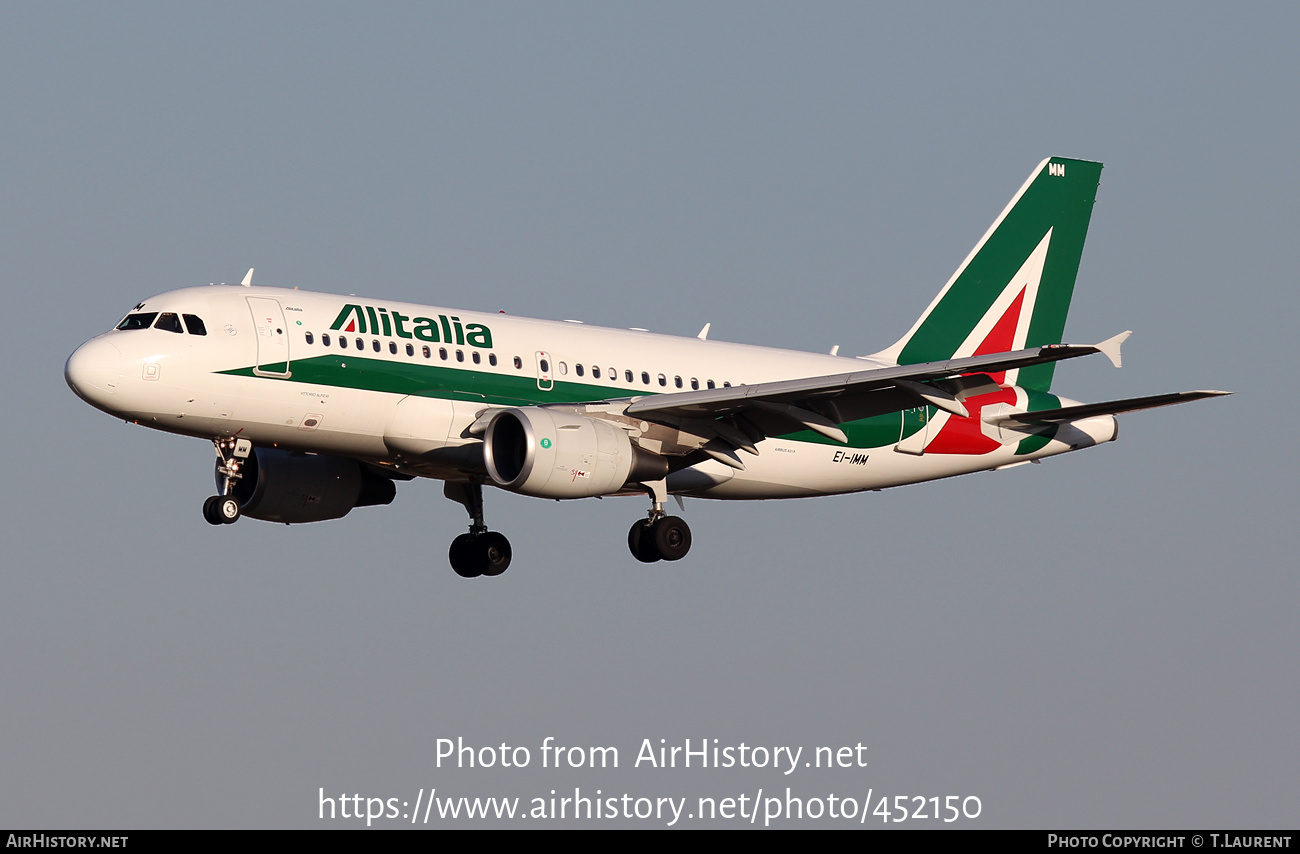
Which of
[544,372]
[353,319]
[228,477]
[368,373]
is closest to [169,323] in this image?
[228,477]

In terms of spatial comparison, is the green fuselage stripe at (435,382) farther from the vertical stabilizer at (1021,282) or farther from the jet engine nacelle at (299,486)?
the vertical stabilizer at (1021,282)

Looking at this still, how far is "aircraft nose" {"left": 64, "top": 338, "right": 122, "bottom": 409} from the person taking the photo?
33.2 m

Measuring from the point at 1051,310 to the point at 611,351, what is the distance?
12.7 meters

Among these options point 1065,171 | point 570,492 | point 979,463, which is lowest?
point 570,492

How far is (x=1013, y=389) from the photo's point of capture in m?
42.8

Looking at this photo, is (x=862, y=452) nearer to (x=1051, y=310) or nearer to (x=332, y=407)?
(x=1051, y=310)

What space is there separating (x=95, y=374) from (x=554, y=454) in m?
A: 8.44

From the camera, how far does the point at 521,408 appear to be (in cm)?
3509

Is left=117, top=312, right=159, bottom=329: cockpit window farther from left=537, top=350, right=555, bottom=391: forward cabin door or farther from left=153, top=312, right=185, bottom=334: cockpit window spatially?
left=537, top=350, right=555, bottom=391: forward cabin door

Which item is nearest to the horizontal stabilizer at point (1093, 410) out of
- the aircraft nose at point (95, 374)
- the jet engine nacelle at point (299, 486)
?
the jet engine nacelle at point (299, 486)

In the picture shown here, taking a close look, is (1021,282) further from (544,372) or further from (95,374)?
(95,374)

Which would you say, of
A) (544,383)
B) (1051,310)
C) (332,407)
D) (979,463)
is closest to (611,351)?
(544,383)

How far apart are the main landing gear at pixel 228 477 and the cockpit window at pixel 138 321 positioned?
2546mm

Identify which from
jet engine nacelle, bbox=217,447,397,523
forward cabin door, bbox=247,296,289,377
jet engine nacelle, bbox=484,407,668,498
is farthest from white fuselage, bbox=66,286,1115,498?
jet engine nacelle, bbox=217,447,397,523
